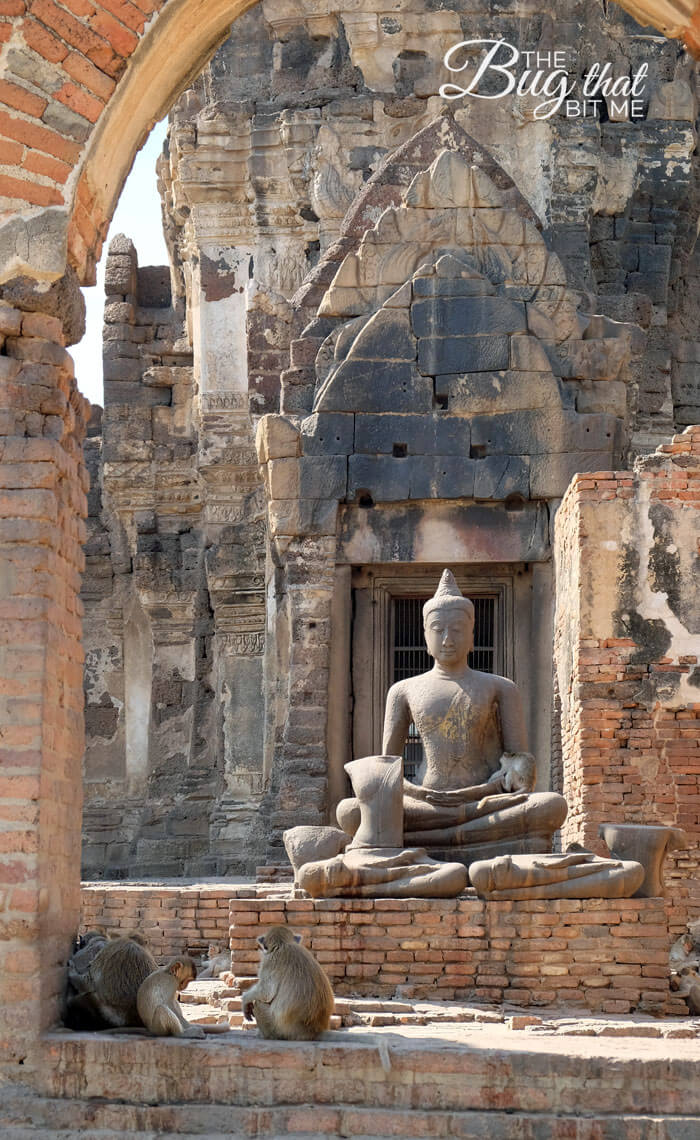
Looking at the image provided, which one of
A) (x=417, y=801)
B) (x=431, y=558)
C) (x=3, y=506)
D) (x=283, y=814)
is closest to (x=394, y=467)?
(x=431, y=558)

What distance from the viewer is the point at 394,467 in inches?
545

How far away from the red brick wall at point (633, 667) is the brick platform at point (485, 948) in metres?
2.35

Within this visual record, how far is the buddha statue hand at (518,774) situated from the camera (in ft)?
34.8

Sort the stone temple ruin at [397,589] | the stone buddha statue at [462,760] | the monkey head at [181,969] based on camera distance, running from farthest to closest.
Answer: the stone buddha statue at [462,760], the monkey head at [181,969], the stone temple ruin at [397,589]

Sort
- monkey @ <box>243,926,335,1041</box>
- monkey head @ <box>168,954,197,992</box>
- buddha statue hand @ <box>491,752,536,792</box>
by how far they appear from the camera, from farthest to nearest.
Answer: buddha statue hand @ <box>491,752,536,792</box>
monkey head @ <box>168,954,197,992</box>
monkey @ <box>243,926,335,1041</box>

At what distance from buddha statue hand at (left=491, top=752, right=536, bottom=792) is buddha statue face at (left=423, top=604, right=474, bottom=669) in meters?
0.81

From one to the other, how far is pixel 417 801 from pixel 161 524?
360 inches

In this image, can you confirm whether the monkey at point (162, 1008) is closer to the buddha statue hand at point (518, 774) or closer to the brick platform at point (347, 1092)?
the brick platform at point (347, 1092)

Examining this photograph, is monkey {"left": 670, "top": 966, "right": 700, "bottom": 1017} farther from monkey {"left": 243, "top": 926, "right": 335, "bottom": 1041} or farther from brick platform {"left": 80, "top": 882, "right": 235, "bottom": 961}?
brick platform {"left": 80, "top": 882, "right": 235, "bottom": 961}

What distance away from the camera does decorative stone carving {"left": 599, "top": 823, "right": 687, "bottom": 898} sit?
376 inches

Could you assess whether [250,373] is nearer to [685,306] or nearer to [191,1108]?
[685,306]

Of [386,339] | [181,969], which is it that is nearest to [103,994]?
[181,969]

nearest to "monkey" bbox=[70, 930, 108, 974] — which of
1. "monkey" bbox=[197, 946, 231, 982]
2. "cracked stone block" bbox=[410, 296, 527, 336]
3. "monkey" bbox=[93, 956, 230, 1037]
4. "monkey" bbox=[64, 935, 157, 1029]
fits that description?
"monkey" bbox=[64, 935, 157, 1029]

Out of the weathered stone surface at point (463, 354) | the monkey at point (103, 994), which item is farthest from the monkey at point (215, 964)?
the weathered stone surface at point (463, 354)
